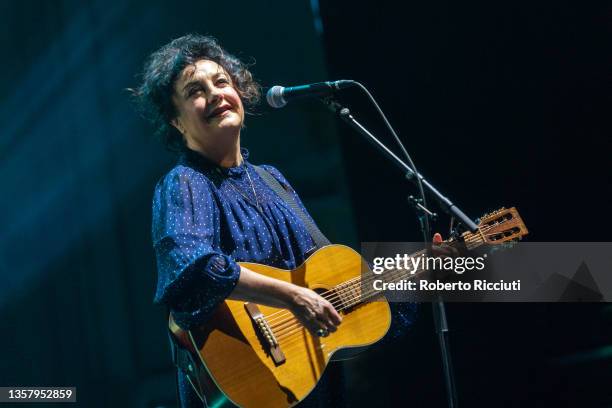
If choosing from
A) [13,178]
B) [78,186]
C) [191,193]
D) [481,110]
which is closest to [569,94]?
[481,110]

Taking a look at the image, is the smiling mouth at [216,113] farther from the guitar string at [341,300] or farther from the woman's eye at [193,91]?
the guitar string at [341,300]

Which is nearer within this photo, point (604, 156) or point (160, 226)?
point (160, 226)

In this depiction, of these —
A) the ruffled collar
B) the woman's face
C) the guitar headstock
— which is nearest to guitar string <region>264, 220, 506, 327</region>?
the guitar headstock

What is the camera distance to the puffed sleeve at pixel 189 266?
1886mm

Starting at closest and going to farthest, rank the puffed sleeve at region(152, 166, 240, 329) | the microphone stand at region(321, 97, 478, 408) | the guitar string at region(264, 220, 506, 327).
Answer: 1. the puffed sleeve at region(152, 166, 240, 329)
2. the microphone stand at region(321, 97, 478, 408)
3. the guitar string at region(264, 220, 506, 327)

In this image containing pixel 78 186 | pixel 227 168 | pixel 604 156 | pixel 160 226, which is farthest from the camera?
pixel 78 186

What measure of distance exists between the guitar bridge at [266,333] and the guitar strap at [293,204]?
0.41 metres

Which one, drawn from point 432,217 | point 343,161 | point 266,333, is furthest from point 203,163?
point 343,161

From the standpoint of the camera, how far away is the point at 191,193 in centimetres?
209

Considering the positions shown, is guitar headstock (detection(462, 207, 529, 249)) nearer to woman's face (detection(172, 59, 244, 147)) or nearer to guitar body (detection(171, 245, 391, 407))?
guitar body (detection(171, 245, 391, 407))

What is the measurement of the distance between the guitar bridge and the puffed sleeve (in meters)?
0.20

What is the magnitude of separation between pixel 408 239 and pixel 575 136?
97 centimetres

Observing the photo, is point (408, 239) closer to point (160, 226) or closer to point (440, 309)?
point (440, 309)

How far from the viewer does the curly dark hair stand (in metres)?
2.38
